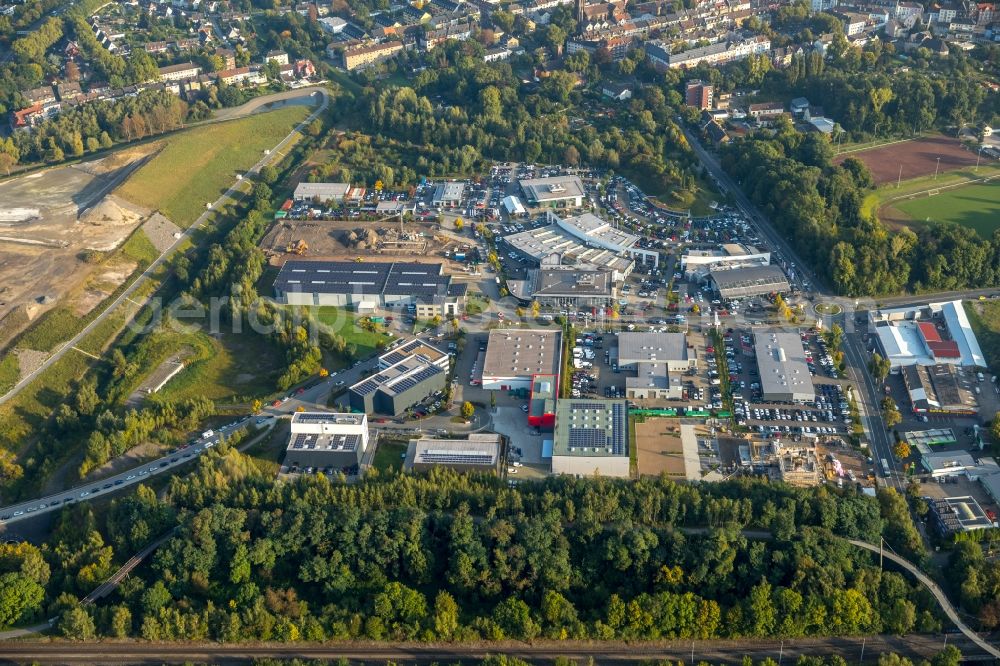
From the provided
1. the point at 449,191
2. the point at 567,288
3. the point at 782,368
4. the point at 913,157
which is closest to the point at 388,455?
the point at 567,288

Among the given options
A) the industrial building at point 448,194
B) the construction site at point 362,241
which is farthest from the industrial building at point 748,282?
the industrial building at point 448,194

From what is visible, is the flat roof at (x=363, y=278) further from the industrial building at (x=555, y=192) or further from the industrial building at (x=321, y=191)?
the industrial building at (x=555, y=192)

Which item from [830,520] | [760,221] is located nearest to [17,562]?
[830,520]

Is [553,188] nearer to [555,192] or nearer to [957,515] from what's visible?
[555,192]

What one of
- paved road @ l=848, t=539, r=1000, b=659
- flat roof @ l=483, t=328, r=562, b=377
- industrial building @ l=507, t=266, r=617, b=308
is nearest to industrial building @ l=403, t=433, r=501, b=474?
flat roof @ l=483, t=328, r=562, b=377

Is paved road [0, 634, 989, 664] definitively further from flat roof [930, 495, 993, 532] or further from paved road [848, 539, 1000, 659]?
flat roof [930, 495, 993, 532]

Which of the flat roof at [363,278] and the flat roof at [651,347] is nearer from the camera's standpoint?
the flat roof at [651,347]
